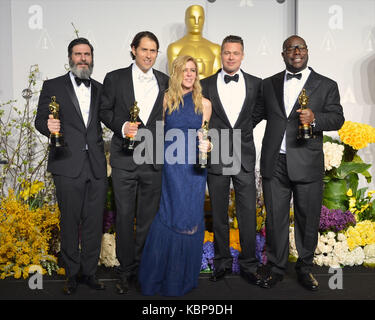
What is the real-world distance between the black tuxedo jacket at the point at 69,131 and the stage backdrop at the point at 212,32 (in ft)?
8.65

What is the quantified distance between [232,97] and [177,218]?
3.66 ft

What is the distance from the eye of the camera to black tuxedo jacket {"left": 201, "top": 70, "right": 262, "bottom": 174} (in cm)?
401

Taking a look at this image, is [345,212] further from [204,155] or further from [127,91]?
[127,91]

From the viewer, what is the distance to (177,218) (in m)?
3.72

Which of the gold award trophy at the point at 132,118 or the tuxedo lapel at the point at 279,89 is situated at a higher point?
the tuxedo lapel at the point at 279,89

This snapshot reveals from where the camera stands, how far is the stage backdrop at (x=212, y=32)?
6.18 metres

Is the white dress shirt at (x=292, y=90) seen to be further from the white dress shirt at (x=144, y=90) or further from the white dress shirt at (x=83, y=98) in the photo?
the white dress shirt at (x=83, y=98)

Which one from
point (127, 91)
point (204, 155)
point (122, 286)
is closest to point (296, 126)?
point (204, 155)

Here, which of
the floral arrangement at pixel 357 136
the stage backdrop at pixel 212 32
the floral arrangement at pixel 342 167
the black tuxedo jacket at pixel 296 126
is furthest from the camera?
the stage backdrop at pixel 212 32

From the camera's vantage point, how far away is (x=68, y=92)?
12.3ft

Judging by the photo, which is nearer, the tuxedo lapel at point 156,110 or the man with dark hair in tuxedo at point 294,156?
the tuxedo lapel at point 156,110

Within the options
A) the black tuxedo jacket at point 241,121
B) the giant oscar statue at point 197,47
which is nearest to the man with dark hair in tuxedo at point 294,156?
the black tuxedo jacket at point 241,121
